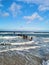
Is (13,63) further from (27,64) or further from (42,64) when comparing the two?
(42,64)

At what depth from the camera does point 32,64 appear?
987 cm

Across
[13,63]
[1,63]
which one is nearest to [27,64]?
[13,63]

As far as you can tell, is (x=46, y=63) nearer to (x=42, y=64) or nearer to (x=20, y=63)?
(x=42, y=64)

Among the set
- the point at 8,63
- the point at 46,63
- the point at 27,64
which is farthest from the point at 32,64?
the point at 8,63

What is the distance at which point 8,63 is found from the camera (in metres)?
10.0

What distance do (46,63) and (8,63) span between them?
256 centimetres

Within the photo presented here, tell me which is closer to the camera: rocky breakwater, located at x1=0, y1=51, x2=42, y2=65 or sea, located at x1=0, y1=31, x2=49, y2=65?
rocky breakwater, located at x1=0, y1=51, x2=42, y2=65

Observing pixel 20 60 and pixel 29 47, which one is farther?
pixel 29 47

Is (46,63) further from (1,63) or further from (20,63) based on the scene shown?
(1,63)

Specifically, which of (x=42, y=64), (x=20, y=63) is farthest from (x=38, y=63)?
(x=20, y=63)

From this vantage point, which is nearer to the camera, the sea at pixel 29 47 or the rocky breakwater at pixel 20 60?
the rocky breakwater at pixel 20 60

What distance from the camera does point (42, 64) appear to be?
978 cm

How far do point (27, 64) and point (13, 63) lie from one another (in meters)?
0.97

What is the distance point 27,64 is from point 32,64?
1.09 feet
